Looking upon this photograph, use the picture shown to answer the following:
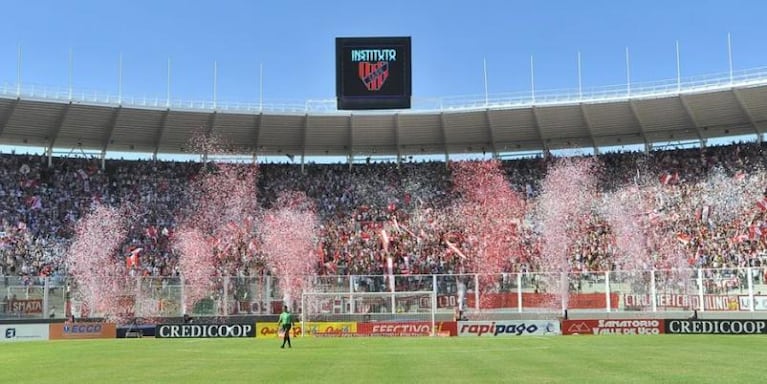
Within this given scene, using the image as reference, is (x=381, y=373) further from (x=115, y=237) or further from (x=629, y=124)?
(x=629, y=124)

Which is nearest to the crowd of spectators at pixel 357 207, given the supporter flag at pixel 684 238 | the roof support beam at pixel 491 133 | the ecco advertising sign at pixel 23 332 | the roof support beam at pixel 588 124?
the supporter flag at pixel 684 238

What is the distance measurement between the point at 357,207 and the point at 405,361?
35.2 metres

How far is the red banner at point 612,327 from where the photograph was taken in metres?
37.1

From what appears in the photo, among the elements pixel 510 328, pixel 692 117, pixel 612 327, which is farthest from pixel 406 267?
pixel 692 117

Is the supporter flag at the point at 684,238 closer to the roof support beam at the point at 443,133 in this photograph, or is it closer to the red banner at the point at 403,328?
the roof support beam at the point at 443,133

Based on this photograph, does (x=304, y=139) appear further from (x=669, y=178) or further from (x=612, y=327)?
(x=612, y=327)

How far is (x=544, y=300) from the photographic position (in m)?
40.6

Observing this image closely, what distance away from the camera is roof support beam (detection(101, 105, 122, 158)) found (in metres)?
54.6

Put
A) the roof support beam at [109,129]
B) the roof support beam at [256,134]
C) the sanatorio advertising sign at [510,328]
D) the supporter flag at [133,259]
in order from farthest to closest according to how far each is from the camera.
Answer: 1. the roof support beam at [256,134]
2. the roof support beam at [109,129]
3. the supporter flag at [133,259]
4. the sanatorio advertising sign at [510,328]

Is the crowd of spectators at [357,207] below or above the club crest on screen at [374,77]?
below

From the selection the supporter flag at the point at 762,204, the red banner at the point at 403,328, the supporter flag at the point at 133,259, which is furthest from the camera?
the supporter flag at the point at 133,259

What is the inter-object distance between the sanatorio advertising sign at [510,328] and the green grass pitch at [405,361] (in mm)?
4687

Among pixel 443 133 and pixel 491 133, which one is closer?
pixel 491 133

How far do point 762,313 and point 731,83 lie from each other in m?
19.5
